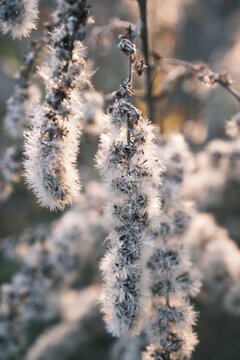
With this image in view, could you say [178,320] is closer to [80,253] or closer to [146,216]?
[146,216]

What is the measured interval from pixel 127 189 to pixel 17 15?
1.79ft

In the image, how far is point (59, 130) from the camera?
78 cm

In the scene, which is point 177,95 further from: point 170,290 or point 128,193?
point 128,193

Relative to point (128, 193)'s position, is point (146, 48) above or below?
above

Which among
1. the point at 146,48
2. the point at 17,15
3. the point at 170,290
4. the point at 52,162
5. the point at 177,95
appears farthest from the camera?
the point at 177,95

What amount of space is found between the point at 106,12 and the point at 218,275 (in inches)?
111

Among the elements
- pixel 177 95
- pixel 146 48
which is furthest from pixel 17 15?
pixel 177 95

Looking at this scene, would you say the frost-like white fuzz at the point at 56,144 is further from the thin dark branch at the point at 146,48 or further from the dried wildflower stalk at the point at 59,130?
the thin dark branch at the point at 146,48

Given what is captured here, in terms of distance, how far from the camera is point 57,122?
777mm

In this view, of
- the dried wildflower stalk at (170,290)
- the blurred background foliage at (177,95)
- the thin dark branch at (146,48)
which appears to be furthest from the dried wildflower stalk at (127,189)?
the blurred background foliage at (177,95)

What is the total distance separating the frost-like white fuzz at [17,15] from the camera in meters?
0.87

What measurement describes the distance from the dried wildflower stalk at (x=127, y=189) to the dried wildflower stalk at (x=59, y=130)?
0.09 m

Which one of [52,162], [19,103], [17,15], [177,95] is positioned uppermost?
[177,95]

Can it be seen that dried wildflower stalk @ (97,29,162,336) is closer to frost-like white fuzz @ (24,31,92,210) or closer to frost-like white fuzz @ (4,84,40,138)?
frost-like white fuzz @ (24,31,92,210)
